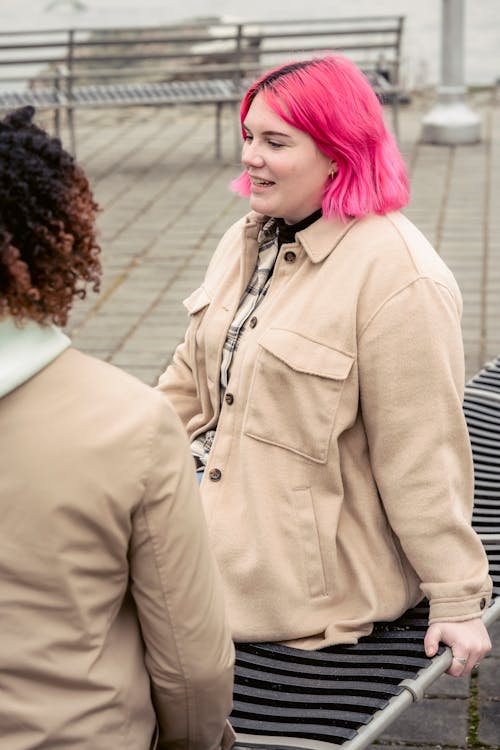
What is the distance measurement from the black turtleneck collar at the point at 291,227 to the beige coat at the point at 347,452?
62 mm

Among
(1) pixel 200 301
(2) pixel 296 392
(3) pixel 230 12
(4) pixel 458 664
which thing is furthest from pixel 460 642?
(3) pixel 230 12

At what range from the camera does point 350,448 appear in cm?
283

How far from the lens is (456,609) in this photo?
275cm

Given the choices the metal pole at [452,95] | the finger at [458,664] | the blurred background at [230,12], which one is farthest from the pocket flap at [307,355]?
the blurred background at [230,12]

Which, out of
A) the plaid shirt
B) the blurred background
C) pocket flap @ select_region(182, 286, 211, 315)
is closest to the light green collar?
the plaid shirt

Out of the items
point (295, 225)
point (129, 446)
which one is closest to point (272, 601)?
point (295, 225)

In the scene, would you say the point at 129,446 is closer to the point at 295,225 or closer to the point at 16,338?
the point at 16,338

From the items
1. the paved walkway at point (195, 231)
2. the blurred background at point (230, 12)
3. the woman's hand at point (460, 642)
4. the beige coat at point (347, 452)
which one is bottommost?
the blurred background at point (230, 12)

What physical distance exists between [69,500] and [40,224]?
383 millimetres

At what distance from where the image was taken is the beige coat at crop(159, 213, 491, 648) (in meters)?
2.72

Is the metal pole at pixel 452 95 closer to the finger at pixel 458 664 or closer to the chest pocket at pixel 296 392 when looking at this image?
the chest pocket at pixel 296 392

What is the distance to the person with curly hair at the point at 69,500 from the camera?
5.82 feet

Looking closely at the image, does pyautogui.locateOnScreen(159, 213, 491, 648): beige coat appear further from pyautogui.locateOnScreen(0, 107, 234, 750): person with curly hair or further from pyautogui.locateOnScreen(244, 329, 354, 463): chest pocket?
pyautogui.locateOnScreen(0, 107, 234, 750): person with curly hair

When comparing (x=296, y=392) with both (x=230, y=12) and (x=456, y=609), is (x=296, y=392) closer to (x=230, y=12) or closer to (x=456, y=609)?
(x=456, y=609)
